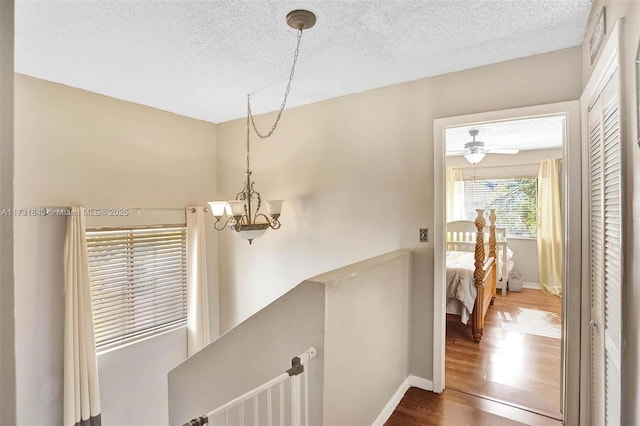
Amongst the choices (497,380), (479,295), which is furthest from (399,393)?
(479,295)

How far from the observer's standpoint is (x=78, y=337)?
273 centimetres

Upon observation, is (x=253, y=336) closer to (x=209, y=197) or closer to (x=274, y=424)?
(x=274, y=424)

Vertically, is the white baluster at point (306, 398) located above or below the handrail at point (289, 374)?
below

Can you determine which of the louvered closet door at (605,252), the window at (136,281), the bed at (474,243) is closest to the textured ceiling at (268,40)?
the louvered closet door at (605,252)

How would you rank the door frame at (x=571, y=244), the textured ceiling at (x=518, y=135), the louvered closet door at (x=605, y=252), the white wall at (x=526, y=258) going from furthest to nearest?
1. the white wall at (x=526, y=258)
2. the textured ceiling at (x=518, y=135)
3. the door frame at (x=571, y=244)
4. the louvered closet door at (x=605, y=252)

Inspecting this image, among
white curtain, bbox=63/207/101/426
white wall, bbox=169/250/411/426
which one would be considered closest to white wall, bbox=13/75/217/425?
white curtain, bbox=63/207/101/426

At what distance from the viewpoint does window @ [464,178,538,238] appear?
579cm

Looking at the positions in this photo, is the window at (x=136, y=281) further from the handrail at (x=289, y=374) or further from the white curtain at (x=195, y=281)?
the handrail at (x=289, y=374)

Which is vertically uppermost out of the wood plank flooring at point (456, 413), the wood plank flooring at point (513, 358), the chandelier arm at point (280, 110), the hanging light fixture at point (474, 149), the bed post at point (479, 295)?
the chandelier arm at point (280, 110)

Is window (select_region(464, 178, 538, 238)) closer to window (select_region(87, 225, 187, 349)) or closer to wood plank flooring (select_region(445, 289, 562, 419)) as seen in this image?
wood plank flooring (select_region(445, 289, 562, 419))

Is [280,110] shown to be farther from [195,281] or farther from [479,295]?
[479,295]

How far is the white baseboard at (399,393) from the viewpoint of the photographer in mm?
2171

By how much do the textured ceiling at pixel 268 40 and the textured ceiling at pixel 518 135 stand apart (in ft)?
5.73

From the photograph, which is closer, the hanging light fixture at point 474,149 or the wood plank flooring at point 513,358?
the wood plank flooring at point 513,358
